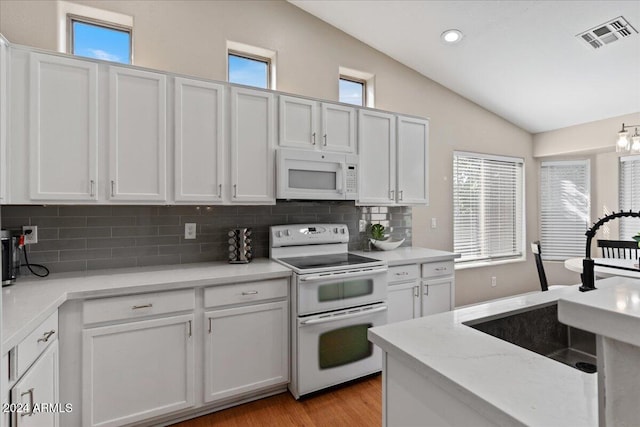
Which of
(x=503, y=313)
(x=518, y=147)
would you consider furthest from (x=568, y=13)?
(x=503, y=313)

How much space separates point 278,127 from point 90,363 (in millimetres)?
1955

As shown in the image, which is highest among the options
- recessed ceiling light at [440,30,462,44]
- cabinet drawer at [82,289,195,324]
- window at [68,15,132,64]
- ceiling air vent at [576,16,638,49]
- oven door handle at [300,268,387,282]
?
recessed ceiling light at [440,30,462,44]

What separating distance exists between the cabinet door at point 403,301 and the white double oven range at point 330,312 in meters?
0.19

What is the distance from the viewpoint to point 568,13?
2.63 meters

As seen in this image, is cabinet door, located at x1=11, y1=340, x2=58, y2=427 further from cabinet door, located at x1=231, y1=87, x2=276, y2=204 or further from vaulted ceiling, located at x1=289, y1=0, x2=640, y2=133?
vaulted ceiling, located at x1=289, y1=0, x2=640, y2=133

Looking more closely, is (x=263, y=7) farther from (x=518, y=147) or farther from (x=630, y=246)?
(x=630, y=246)

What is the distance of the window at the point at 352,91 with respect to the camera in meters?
3.51

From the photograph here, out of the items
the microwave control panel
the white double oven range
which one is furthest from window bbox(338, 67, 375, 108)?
the white double oven range

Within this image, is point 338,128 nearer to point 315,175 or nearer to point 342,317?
point 315,175

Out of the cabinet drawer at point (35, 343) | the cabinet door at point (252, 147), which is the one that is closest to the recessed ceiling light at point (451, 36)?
the cabinet door at point (252, 147)

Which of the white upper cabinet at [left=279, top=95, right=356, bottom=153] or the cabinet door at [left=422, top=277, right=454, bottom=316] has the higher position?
the white upper cabinet at [left=279, top=95, right=356, bottom=153]

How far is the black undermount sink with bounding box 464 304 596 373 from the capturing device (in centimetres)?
118

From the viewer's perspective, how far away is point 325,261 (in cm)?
264

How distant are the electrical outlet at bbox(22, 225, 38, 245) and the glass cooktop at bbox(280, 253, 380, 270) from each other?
166 cm
